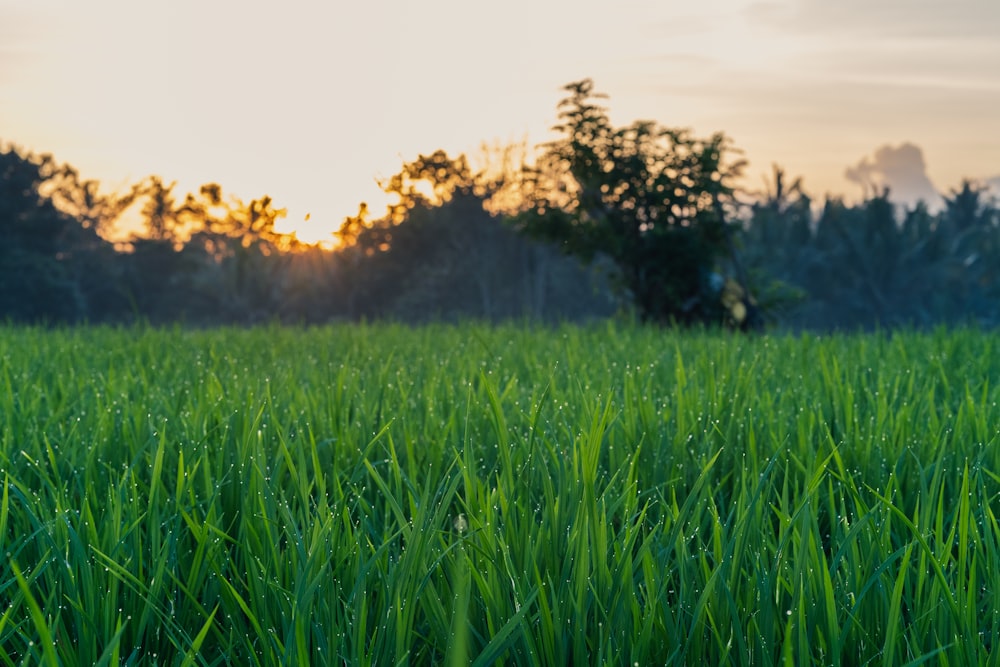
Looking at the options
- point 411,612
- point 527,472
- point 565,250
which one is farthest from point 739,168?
point 411,612

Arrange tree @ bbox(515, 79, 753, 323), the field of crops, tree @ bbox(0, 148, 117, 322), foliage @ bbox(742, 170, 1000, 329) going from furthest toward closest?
foliage @ bbox(742, 170, 1000, 329) → tree @ bbox(0, 148, 117, 322) → tree @ bbox(515, 79, 753, 323) → the field of crops

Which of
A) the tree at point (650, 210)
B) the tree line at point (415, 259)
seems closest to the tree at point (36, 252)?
the tree line at point (415, 259)

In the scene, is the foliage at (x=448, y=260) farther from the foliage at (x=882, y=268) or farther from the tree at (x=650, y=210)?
the tree at (x=650, y=210)

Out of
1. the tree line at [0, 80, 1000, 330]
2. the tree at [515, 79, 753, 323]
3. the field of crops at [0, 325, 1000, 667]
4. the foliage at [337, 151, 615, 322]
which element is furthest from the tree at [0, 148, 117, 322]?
the field of crops at [0, 325, 1000, 667]

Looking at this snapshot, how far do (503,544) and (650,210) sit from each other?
11.6 m

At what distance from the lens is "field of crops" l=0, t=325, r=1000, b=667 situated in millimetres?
1279

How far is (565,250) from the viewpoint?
12.7m

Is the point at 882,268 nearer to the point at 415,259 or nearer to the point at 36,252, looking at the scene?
the point at 415,259

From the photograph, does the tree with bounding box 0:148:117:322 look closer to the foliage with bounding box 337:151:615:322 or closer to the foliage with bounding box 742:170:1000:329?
the foliage with bounding box 337:151:615:322

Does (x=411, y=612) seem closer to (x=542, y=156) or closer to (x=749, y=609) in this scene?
(x=749, y=609)

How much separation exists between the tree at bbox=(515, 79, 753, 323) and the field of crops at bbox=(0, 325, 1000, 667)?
9.19m

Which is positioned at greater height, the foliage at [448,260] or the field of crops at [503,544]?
the foliage at [448,260]

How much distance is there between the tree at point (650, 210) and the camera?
12.2 meters

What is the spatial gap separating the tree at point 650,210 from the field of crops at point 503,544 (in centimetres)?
919
